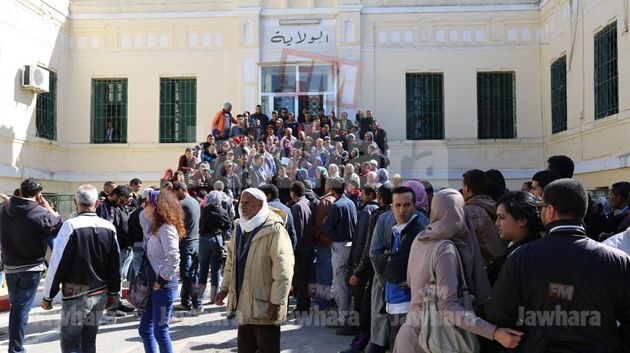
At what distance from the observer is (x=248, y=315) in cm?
477

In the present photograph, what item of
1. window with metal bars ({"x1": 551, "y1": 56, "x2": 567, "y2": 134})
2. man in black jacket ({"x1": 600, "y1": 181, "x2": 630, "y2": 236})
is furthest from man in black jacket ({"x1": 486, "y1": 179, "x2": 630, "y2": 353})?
window with metal bars ({"x1": 551, "y1": 56, "x2": 567, "y2": 134})

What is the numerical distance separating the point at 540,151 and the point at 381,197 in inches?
534

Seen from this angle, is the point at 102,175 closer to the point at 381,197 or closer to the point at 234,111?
the point at 234,111

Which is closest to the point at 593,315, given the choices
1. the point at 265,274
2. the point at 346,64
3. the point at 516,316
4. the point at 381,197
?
the point at 516,316

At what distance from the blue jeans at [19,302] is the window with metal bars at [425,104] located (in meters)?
14.2

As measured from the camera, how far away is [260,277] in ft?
15.8

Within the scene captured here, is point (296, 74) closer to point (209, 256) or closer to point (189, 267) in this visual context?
point (209, 256)

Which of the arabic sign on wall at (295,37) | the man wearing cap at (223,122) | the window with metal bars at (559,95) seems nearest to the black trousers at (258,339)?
the man wearing cap at (223,122)

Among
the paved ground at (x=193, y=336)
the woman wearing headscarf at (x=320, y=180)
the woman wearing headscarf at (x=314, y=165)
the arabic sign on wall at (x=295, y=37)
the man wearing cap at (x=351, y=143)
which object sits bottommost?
the paved ground at (x=193, y=336)

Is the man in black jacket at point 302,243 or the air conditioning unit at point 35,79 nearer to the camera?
the man in black jacket at point 302,243

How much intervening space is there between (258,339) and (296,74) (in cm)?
1482

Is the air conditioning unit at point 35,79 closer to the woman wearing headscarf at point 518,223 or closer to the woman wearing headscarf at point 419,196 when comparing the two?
the woman wearing headscarf at point 419,196

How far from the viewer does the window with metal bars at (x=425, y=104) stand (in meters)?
18.8

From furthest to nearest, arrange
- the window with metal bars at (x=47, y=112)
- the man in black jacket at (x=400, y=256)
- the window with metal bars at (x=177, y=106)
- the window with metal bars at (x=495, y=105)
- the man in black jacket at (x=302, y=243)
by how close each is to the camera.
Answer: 1. the window with metal bars at (x=177, y=106)
2. the window with metal bars at (x=495, y=105)
3. the window with metal bars at (x=47, y=112)
4. the man in black jacket at (x=302, y=243)
5. the man in black jacket at (x=400, y=256)
